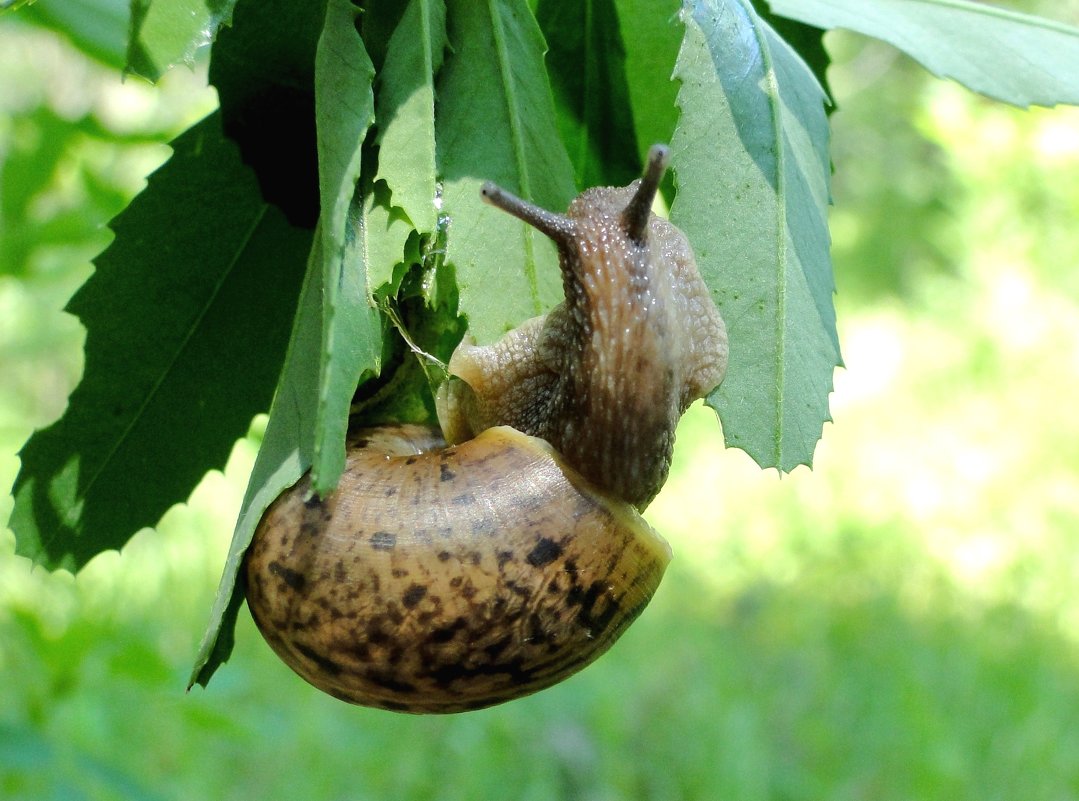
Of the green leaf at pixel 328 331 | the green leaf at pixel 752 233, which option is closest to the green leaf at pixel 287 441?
the green leaf at pixel 328 331

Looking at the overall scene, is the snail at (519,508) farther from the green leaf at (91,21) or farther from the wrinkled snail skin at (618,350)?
the green leaf at (91,21)

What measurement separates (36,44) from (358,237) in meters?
4.16

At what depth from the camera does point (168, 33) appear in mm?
811

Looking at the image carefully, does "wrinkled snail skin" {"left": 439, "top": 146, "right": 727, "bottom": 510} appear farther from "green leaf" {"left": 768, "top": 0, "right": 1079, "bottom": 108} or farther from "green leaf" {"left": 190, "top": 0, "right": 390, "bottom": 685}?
"green leaf" {"left": 768, "top": 0, "right": 1079, "bottom": 108}

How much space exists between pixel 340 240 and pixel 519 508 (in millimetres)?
292

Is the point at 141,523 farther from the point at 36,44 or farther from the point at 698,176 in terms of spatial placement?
the point at 36,44

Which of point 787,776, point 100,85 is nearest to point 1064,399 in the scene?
point 787,776

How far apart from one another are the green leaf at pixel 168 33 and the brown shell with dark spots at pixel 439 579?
0.34 meters

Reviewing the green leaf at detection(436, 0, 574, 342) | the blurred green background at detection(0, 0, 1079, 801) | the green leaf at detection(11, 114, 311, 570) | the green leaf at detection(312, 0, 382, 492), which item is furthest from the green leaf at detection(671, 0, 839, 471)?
the blurred green background at detection(0, 0, 1079, 801)

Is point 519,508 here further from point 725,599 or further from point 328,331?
point 725,599

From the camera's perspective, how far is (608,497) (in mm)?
1011

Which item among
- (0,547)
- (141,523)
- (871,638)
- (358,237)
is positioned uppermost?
(358,237)

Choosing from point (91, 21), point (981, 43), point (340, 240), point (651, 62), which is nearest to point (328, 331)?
point (340, 240)

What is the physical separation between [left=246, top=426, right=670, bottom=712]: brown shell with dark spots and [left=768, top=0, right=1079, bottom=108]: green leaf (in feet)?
1.82
